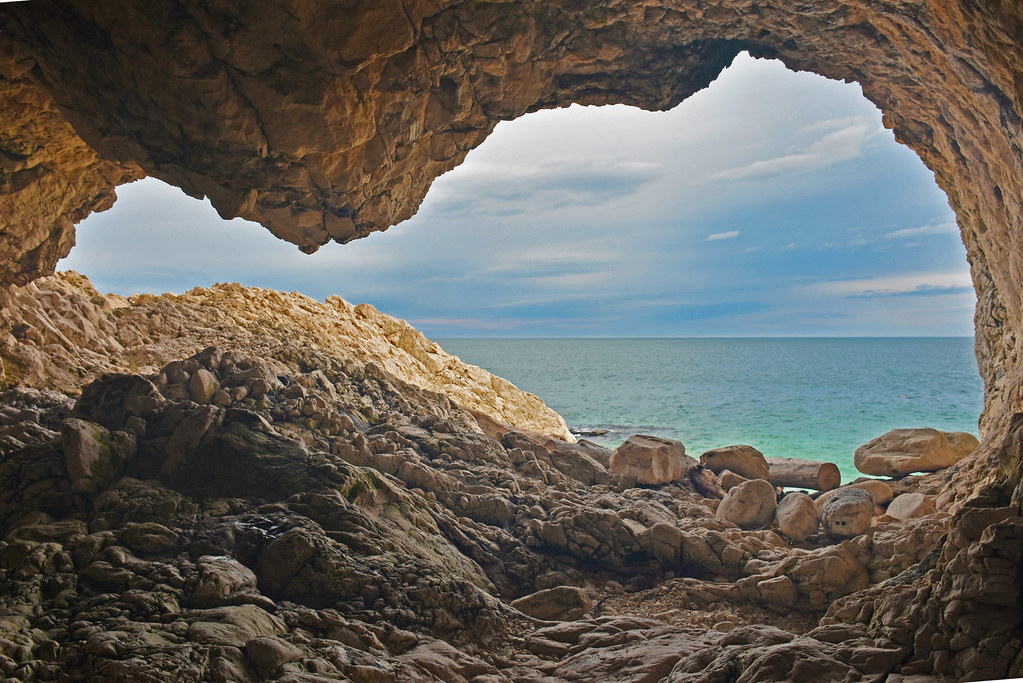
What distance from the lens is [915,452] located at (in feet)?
35.7

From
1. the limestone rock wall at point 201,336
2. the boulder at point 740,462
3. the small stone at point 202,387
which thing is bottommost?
the boulder at point 740,462

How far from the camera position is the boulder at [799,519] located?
27.0 feet

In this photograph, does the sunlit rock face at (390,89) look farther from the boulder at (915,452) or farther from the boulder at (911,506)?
the boulder at (915,452)

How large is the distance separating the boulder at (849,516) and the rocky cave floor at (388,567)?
0.38 m

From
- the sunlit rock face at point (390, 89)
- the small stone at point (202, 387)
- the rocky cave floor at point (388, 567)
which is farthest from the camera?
the small stone at point (202, 387)

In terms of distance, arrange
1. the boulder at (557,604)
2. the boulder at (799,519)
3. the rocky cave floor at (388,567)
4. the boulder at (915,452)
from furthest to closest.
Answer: the boulder at (915,452) < the boulder at (799,519) < the boulder at (557,604) < the rocky cave floor at (388,567)

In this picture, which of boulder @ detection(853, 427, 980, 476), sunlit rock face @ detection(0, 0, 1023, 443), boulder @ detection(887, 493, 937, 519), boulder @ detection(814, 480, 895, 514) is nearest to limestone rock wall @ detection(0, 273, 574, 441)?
sunlit rock face @ detection(0, 0, 1023, 443)

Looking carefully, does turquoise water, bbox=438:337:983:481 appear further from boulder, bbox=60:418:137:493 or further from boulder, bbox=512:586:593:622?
boulder, bbox=60:418:137:493

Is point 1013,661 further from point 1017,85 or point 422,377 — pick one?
point 422,377

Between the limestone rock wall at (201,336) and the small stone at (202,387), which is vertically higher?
the limestone rock wall at (201,336)

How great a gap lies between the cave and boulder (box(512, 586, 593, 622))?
2.02 ft

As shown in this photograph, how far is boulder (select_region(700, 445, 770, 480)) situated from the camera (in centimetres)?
1112

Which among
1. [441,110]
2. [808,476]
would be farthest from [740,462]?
[441,110]

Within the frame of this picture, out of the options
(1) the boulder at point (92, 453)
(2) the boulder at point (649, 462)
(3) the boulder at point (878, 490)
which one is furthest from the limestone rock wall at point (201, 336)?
(3) the boulder at point (878, 490)
